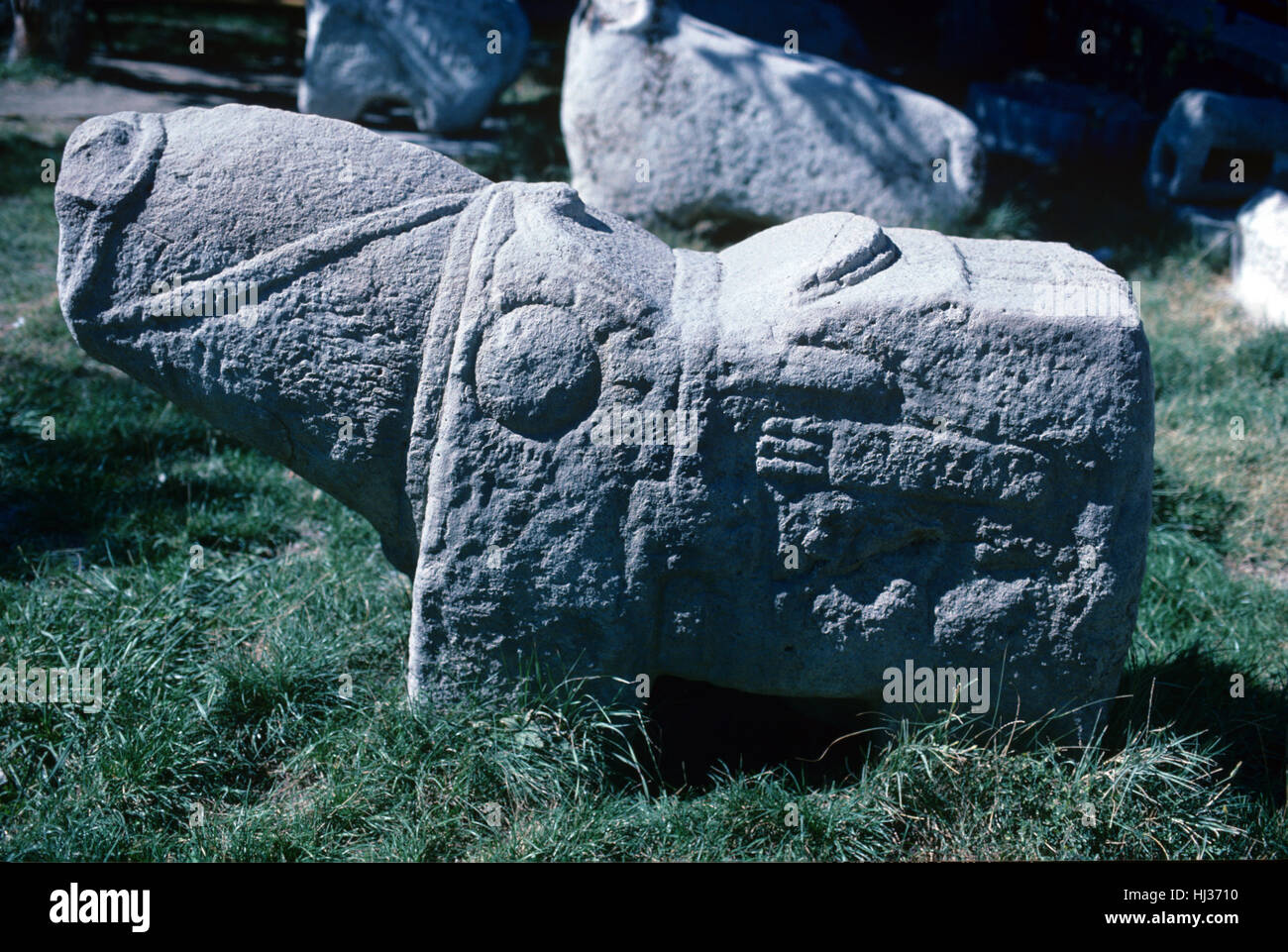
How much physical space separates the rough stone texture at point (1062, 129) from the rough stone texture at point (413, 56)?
3380 mm

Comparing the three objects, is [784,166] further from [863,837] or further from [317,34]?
[863,837]

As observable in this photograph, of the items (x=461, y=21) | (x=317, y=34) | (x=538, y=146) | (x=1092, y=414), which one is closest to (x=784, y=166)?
(x=538, y=146)

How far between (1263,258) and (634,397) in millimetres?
4805

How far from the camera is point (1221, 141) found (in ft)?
21.9

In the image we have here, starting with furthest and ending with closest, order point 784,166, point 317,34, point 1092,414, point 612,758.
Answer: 1. point 317,34
2. point 784,166
3. point 612,758
4. point 1092,414

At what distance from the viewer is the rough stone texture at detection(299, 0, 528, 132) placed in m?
7.84

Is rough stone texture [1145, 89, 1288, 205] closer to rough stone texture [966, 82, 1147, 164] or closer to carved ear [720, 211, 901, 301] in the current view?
rough stone texture [966, 82, 1147, 164]

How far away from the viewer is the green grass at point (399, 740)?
8.75 feet

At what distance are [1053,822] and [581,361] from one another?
1.49 m

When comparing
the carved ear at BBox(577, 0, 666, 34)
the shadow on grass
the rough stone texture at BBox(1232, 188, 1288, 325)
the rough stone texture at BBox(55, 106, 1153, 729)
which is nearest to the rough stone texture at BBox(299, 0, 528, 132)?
the carved ear at BBox(577, 0, 666, 34)

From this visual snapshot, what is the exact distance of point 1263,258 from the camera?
19.6ft

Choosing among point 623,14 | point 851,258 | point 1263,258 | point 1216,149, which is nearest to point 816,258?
point 851,258

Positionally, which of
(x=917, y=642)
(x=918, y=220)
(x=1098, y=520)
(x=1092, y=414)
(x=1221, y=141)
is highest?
(x=1221, y=141)

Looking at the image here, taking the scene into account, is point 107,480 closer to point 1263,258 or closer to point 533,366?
point 533,366
